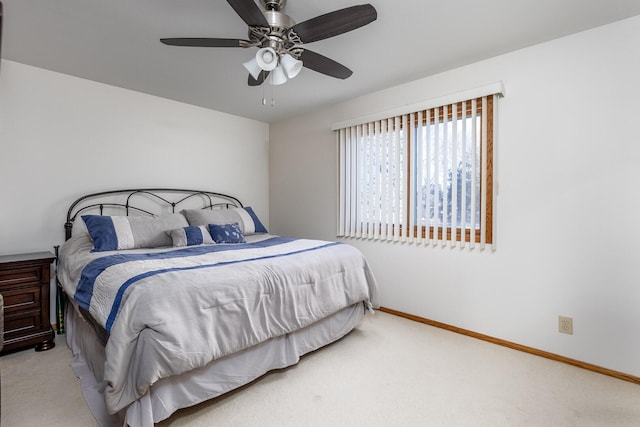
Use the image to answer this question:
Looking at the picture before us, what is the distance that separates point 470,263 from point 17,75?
445cm

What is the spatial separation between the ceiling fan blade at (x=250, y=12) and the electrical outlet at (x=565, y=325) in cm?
297

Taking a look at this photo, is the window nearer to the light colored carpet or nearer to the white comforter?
the white comforter

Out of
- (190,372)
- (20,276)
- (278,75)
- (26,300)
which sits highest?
(278,75)

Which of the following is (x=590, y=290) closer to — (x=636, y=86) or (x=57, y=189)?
(x=636, y=86)

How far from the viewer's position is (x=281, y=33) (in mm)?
1989

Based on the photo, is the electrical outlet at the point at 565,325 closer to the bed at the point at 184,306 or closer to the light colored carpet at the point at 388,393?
the light colored carpet at the point at 388,393

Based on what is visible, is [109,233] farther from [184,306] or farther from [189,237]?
[184,306]

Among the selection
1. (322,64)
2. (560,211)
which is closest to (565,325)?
(560,211)

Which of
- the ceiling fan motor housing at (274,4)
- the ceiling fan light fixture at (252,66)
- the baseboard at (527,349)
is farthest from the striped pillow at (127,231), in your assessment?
the baseboard at (527,349)

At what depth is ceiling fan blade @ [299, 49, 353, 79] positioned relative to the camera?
7.21 ft

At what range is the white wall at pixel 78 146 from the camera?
2918 mm

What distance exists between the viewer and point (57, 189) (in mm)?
3143

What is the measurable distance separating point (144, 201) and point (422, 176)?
3.09 m

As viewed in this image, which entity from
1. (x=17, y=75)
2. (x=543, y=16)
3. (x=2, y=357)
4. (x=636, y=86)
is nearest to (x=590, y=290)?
(x=636, y=86)
